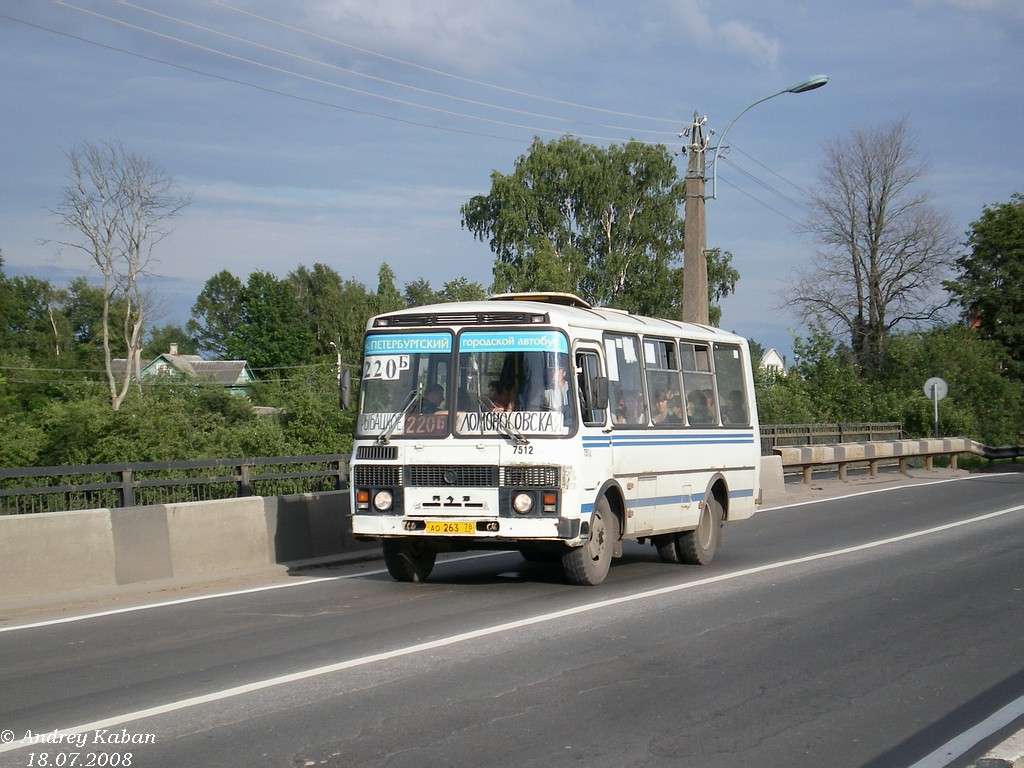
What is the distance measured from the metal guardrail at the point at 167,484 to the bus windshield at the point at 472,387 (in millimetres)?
2827

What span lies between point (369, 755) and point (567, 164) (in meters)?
57.6

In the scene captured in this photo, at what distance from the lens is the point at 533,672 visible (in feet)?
25.4

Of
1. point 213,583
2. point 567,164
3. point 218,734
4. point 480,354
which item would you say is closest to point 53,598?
point 213,583

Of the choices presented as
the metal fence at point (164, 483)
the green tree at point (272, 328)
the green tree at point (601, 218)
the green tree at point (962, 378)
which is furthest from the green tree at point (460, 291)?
the green tree at point (272, 328)

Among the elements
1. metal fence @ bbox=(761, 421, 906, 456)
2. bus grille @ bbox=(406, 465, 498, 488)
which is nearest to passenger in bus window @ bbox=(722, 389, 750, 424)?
bus grille @ bbox=(406, 465, 498, 488)

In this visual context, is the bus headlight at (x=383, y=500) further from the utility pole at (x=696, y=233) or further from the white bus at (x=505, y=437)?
the utility pole at (x=696, y=233)

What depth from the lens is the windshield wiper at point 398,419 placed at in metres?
11.6

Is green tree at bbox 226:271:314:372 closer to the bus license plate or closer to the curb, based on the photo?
the bus license plate

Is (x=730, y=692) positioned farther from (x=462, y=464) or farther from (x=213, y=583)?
(x=213, y=583)

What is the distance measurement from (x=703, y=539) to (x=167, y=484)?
258 inches

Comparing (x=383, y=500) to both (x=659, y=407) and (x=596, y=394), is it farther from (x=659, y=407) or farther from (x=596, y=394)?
(x=659, y=407)

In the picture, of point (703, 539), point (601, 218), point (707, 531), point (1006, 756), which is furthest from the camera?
point (601, 218)

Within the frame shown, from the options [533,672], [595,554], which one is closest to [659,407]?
[595,554]

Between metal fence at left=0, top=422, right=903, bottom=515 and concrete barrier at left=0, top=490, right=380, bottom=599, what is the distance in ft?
1.82
